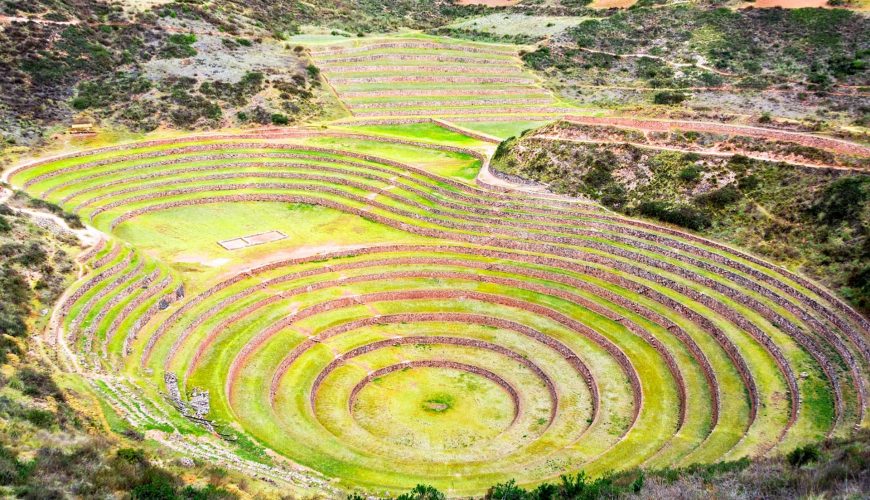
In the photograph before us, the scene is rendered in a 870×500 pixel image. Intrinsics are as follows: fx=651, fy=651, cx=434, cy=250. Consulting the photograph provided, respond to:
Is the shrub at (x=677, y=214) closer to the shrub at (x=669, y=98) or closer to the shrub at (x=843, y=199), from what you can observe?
the shrub at (x=843, y=199)

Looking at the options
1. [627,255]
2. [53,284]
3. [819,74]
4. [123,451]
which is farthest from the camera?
[819,74]

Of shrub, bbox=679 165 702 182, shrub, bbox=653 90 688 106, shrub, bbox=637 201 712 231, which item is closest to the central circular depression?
shrub, bbox=637 201 712 231

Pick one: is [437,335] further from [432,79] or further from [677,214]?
[432,79]

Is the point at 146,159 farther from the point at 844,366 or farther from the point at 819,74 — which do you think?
the point at 819,74

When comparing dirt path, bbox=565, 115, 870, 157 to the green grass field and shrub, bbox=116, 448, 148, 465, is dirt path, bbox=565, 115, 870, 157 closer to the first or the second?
the green grass field

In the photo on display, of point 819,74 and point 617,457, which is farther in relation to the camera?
point 819,74

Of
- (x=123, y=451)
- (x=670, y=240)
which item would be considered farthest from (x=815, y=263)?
(x=123, y=451)

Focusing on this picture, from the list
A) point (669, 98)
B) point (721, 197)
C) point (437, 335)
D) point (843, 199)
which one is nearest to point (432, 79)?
point (669, 98)
